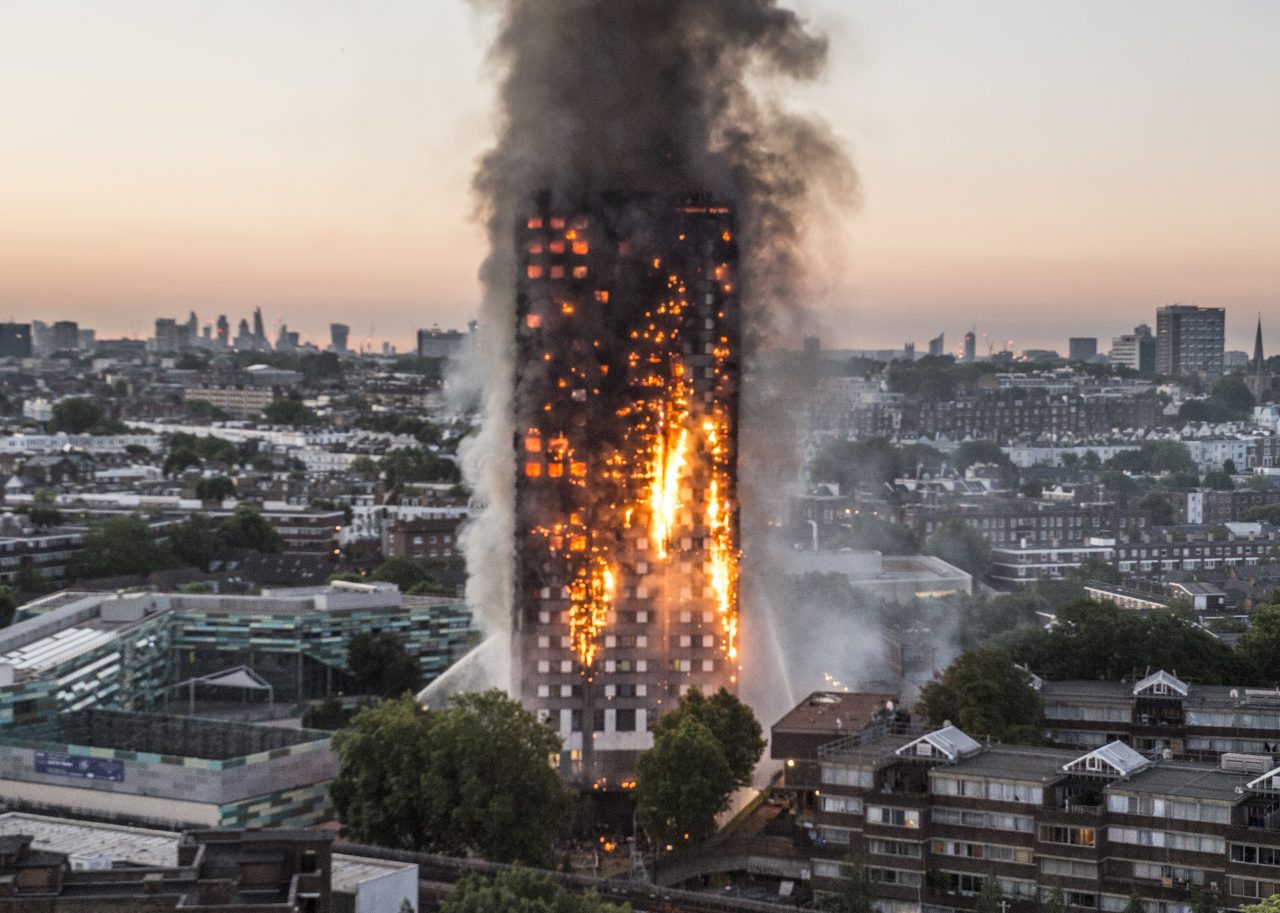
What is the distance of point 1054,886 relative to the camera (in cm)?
3428

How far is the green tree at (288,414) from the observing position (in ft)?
535

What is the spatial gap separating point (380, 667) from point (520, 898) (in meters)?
28.2

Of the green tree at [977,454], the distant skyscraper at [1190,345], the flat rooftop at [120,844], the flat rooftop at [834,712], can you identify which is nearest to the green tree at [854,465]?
the green tree at [977,454]

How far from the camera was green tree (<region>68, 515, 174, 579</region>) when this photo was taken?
8075 centimetres

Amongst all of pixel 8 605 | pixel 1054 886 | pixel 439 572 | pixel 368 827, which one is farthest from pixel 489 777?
pixel 439 572

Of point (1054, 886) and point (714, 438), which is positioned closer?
point (1054, 886)

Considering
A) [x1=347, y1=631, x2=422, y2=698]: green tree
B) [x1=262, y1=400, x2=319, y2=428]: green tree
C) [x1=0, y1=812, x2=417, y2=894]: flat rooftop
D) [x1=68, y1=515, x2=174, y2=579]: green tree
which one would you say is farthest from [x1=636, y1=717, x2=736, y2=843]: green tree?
[x1=262, y1=400, x2=319, y2=428]: green tree

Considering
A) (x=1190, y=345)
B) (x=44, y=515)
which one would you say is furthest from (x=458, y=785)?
(x=1190, y=345)

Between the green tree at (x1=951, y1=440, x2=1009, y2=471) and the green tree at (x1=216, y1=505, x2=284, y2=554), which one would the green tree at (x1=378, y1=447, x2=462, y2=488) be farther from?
the green tree at (x1=951, y1=440, x2=1009, y2=471)

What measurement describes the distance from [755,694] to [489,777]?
10955 millimetres

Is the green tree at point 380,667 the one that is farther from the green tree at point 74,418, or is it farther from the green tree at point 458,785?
the green tree at point 74,418

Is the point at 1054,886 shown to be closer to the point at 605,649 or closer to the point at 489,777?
the point at 489,777

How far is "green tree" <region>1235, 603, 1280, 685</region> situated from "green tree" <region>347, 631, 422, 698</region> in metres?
18.5

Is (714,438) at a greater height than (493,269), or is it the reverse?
(493,269)
